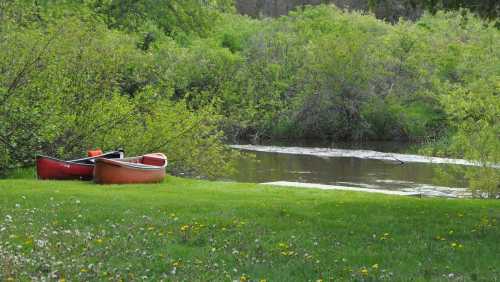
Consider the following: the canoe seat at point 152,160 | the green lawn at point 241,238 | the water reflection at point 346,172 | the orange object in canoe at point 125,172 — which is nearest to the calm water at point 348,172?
the water reflection at point 346,172

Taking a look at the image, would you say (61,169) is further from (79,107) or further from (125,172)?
(79,107)

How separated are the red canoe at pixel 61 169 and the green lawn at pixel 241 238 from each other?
4913 millimetres

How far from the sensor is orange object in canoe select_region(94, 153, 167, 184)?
22.7 meters

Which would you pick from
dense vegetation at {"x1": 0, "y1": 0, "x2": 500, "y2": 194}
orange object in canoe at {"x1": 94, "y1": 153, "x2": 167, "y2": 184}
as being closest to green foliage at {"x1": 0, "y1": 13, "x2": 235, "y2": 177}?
dense vegetation at {"x1": 0, "y1": 0, "x2": 500, "y2": 194}

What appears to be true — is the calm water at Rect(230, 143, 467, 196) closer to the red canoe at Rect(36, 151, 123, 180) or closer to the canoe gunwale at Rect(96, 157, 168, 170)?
the canoe gunwale at Rect(96, 157, 168, 170)

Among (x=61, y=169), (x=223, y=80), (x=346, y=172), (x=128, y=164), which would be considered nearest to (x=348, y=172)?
(x=346, y=172)

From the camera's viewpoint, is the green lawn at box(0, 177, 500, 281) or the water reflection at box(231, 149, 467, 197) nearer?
the green lawn at box(0, 177, 500, 281)

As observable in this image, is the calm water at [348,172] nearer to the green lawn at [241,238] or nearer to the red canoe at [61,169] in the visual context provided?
the red canoe at [61,169]

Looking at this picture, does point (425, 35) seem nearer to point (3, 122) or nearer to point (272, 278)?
point (3, 122)

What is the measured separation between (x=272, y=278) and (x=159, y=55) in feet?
152

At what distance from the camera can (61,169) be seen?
23562 millimetres

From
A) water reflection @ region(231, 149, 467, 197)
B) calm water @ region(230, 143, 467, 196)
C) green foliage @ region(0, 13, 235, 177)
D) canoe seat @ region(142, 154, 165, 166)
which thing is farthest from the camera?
water reflection @ region(231, 149, 467, 197)

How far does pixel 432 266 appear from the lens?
11.6m

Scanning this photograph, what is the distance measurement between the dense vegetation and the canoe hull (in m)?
1.73
